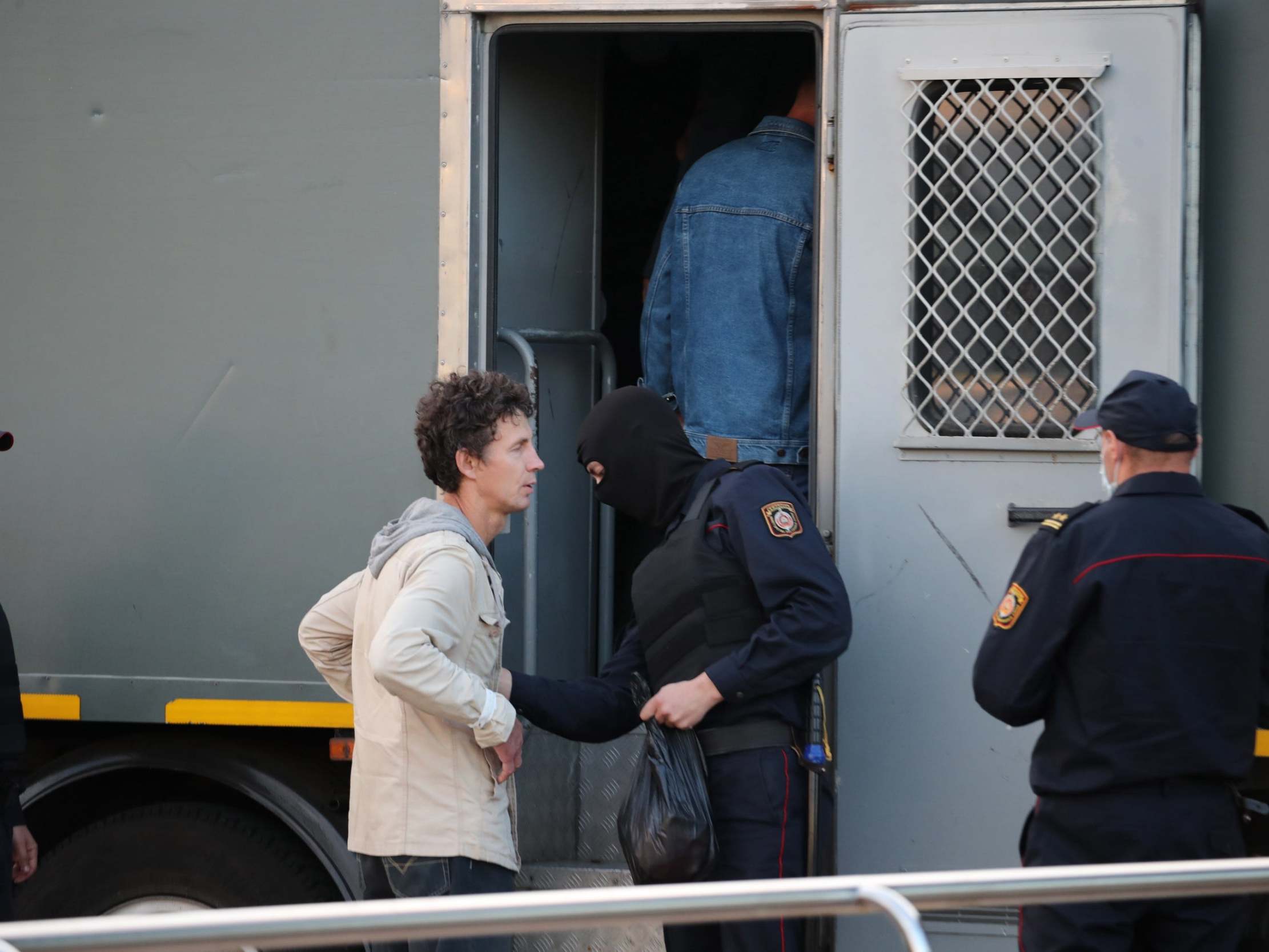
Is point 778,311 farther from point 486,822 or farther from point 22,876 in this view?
point 22,876

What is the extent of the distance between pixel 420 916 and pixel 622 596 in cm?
273

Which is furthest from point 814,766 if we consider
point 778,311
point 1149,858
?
point 778,311

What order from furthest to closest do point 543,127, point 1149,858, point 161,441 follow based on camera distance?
1. point 543,127
2. point 161,441
3. point 1149,858

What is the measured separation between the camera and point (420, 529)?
2277 mm

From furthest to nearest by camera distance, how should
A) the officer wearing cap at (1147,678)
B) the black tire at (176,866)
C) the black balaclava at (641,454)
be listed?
the black tire at (176,866)
the black balaclava at (641,454)
the officer wearing cap at (1147,678)

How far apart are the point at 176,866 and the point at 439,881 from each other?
3.57 feet

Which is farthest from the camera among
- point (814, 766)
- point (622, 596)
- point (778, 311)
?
point (622, 596)

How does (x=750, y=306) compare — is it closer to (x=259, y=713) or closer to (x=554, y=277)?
(x=554, y=277)

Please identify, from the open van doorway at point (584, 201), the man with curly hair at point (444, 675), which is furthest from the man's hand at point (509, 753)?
the open van doorway at point (584, 201)

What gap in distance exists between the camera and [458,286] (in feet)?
9.30

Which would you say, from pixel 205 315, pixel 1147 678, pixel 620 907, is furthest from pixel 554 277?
pixel 620 907

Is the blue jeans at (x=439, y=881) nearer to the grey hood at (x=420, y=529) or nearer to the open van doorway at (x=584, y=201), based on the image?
the grey hood at (x=420, y=529)

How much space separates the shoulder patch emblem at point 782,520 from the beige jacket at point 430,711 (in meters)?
0.54

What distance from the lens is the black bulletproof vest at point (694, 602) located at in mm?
2506
